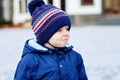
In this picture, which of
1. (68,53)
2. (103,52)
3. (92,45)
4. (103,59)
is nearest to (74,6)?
(92,45)

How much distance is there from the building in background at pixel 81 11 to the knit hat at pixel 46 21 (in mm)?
24460

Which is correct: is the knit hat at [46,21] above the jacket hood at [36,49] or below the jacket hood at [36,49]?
above

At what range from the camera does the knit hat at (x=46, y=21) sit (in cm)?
364

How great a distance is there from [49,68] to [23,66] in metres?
0.18

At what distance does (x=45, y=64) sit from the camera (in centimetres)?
358

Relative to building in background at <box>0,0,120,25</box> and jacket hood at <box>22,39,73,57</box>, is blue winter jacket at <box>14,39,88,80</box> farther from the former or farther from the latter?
building in background at <box>0,0,120,25</box>

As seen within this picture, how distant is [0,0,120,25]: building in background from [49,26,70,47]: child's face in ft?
80.3

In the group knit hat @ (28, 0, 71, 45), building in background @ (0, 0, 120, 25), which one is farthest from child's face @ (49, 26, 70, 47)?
building in background @ (0, 0, 120, 25)

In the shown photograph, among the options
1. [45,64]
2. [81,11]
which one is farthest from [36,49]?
[81,11]

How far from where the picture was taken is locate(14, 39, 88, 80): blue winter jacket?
11.7ft

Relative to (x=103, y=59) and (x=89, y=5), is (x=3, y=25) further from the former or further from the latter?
(x=103, y=59)

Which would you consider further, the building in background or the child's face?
the building in background

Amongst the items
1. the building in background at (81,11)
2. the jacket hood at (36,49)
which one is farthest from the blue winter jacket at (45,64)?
the building in background at (81,11)

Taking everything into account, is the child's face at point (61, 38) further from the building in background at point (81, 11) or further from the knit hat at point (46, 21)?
the building in background at point (81, 11)
